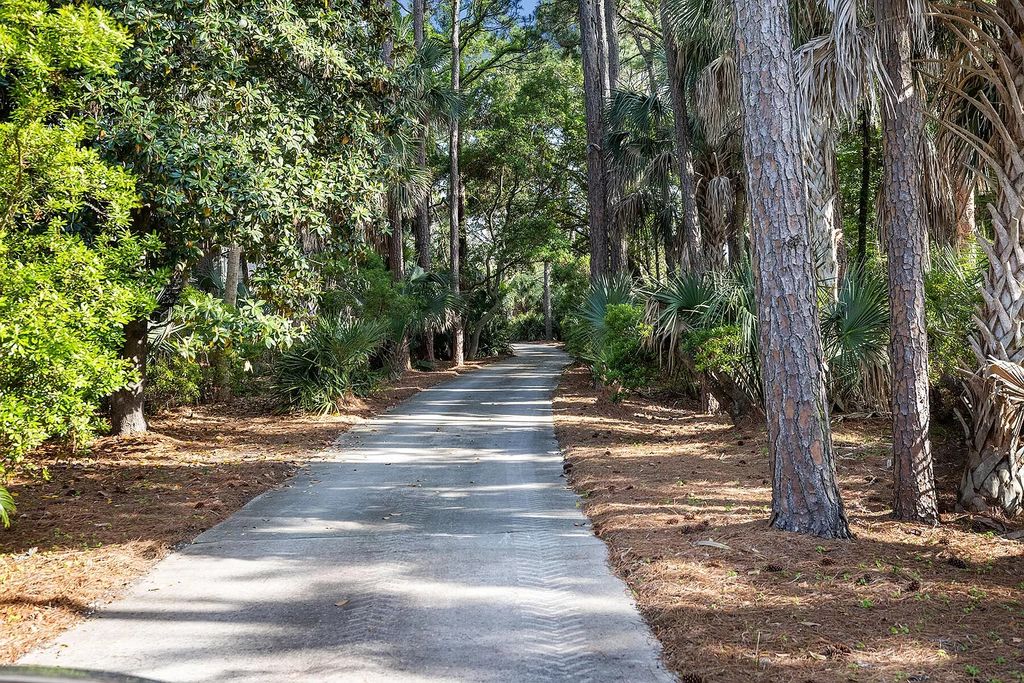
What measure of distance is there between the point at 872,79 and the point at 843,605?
4378mm

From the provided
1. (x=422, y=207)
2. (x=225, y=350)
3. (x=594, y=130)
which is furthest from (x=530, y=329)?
(x=225, y=350)

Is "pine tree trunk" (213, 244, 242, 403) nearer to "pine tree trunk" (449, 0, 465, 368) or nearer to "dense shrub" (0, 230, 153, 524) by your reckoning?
"dense shrub" (0, 230, 153, 524)

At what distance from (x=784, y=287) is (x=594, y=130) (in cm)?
1514

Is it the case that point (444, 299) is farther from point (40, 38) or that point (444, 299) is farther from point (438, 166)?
point (40, 38)

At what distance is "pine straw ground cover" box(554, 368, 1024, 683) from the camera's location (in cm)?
385

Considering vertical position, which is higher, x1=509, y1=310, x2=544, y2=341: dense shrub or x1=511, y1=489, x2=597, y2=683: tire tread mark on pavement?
x1=509, y1=310, x2=544, y2=341: dense shrub

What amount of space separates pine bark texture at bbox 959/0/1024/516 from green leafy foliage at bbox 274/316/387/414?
1095cm

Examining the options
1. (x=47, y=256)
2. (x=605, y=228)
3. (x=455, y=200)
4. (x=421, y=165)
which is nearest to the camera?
(x=47, y=256)

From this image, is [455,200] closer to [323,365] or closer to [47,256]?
[323,365]

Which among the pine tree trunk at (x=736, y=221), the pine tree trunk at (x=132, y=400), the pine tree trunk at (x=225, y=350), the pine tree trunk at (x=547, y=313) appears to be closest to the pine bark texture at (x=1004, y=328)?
the pine tree trunk at (x=225, y=350)

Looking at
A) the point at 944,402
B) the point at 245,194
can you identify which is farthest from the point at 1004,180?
the point at 245,194

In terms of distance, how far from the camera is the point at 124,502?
793 cm

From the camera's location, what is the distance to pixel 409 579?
537cm

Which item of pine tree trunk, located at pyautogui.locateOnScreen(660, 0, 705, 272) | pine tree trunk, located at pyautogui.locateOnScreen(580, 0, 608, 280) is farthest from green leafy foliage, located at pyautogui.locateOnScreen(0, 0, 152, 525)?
pine tree trunk, located at pyautogui.locateOnScreen(580, 0, 608, 280)
